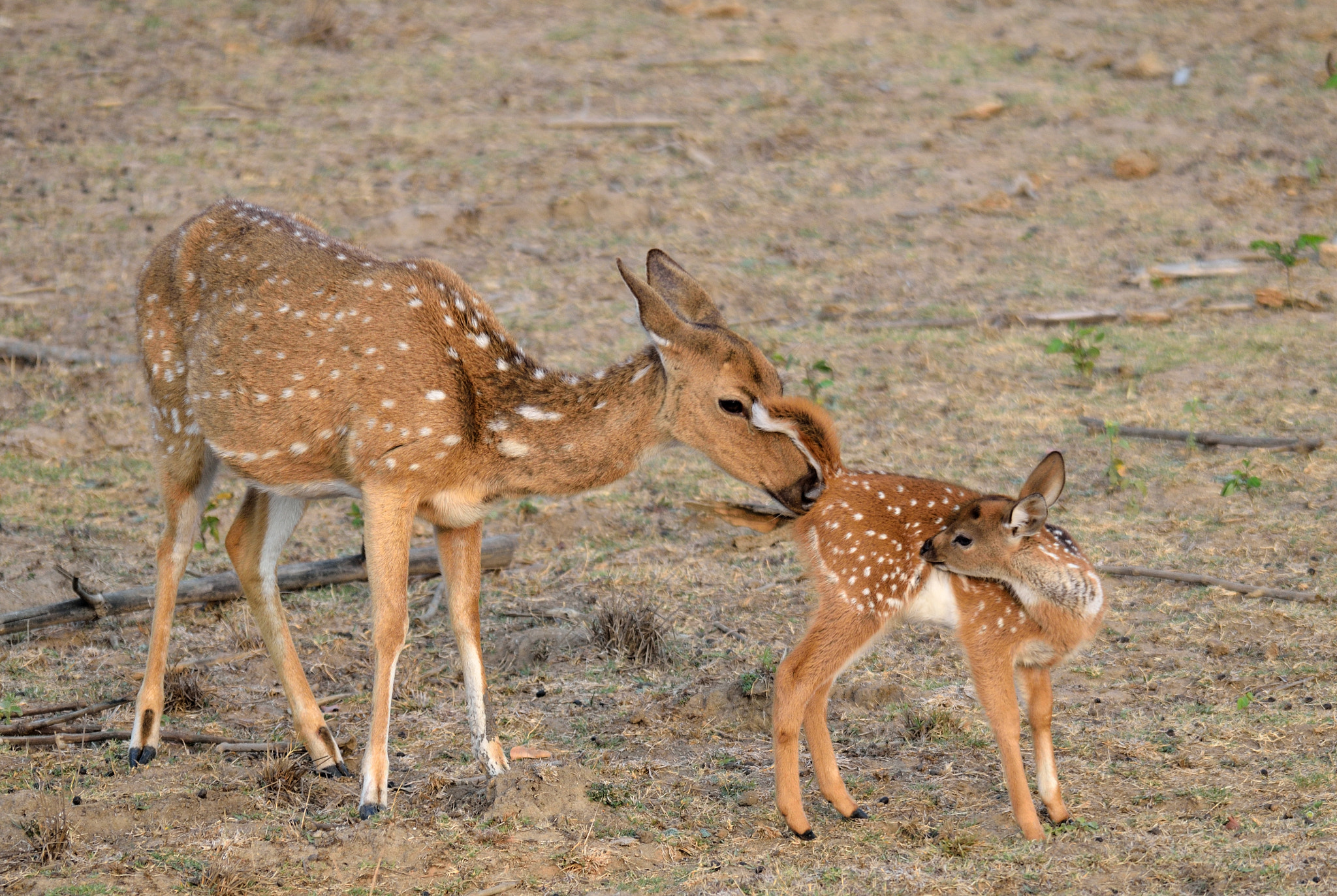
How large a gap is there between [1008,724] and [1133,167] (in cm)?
1048

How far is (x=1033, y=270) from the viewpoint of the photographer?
12.8 meters

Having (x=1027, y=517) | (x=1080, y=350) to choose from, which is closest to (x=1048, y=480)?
(x=1027, y=517)

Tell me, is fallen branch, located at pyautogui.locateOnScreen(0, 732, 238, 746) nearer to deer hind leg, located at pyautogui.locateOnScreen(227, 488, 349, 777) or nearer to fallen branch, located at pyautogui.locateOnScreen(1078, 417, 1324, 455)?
deer hind leg, located at pyautogui.locateOnScreen(227, 488, 349, 777)

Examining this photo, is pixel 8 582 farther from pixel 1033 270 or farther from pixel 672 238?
pixel 1033 270

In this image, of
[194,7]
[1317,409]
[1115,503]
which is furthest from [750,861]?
[194,7]

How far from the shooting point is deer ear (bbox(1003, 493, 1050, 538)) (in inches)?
220

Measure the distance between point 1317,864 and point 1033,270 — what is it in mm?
8445

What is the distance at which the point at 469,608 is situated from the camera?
6.22 m

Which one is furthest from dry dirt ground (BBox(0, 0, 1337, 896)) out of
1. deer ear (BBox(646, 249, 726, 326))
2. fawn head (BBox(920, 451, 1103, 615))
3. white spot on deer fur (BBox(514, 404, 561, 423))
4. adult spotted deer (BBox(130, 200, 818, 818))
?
deer ear (BBox(646, 249, 726, 326))

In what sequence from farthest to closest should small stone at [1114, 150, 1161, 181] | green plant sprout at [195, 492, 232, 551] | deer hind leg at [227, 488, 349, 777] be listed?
small stone at [1114, 150, 1161, 181] < green plant sprout at [195, 492, 232, 551] < deer hind leg at [227, 488, 349, 777]

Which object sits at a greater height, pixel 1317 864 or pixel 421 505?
pixel 421 505

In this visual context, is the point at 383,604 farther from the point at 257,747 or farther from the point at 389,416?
the point at 257,747

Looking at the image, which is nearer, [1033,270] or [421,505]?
[421,505]

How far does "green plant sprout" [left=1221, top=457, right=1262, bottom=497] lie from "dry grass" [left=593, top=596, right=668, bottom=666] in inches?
132
